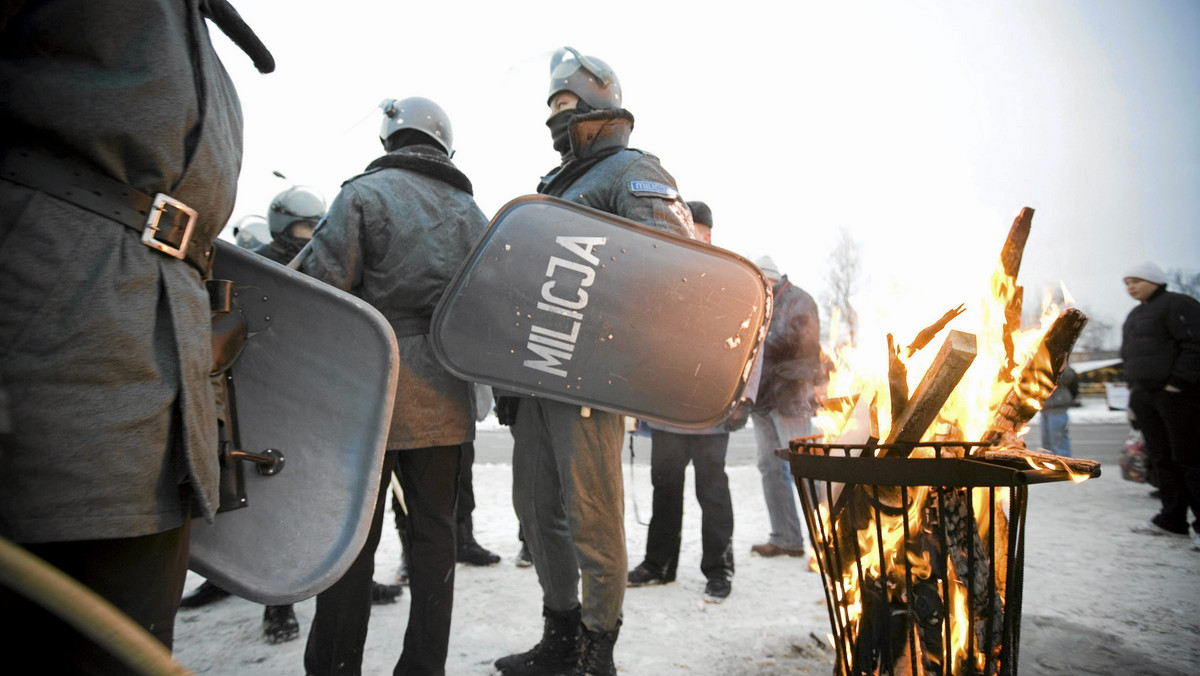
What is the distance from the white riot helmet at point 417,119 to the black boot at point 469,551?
2262 mm

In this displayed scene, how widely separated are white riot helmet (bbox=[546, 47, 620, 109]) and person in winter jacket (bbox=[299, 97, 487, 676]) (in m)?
0.70

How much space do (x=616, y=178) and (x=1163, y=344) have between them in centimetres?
446

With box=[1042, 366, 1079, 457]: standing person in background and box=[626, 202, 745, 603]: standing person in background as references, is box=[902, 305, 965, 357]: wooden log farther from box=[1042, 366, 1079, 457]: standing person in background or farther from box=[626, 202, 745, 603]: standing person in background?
box=[1042, 366, 1079, 457]: standing person in background

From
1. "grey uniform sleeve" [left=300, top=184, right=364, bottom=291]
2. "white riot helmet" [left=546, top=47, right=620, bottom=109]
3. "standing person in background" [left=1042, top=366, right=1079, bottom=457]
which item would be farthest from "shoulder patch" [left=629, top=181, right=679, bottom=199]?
"standing person in background" [left=1042, top=366, right=1079, bottom=457]

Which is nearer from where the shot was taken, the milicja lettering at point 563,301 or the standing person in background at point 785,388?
the milicja lettering at point 563,301

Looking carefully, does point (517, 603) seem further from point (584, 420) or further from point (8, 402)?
point (8, 402)

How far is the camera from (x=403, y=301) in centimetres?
222

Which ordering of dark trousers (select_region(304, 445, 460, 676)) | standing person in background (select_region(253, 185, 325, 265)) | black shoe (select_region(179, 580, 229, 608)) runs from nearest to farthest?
dark trousers (select_region(304, 445, 460, 676))
black shoe (select_region(179, 580, 229, 608))
standing person in background (select_region(253, 185, 325, 265))

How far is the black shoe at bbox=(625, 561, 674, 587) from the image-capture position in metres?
3.41

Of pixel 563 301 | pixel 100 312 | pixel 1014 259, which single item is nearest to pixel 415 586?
pixel 563 301

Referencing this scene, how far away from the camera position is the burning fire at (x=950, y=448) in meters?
1.55

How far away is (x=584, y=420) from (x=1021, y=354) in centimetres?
128

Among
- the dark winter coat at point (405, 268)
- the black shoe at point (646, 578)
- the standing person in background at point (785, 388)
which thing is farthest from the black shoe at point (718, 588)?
the dark winter coat at point (405, 268)

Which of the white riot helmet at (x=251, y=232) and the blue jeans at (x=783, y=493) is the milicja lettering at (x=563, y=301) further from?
the white riot helmet at (x=251, y=232)
